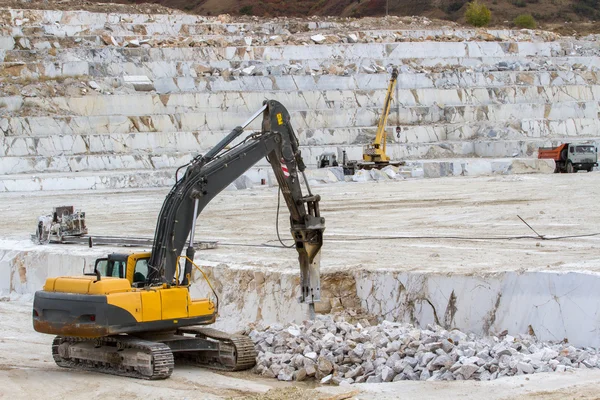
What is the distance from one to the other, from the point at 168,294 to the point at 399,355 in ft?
8.47

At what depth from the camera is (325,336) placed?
10.6m

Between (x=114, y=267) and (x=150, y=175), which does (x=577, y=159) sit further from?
(x=114, y=267)

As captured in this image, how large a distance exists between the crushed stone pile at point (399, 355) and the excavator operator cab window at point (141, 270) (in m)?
1.61

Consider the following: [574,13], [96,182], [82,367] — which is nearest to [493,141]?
[96,182]

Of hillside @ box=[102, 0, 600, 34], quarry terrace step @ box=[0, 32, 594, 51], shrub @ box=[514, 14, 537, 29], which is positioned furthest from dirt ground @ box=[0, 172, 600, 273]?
hillside @ box=[102, 0, 600, 34]

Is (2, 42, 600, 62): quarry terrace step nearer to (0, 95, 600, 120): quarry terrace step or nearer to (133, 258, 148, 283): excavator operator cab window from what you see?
(0, 95, 600, 120): quarry terrace step

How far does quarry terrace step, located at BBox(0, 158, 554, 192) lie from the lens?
33062 mm

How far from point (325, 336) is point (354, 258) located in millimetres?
4534

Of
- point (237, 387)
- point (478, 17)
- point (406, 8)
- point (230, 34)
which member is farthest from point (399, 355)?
point (406, 8)

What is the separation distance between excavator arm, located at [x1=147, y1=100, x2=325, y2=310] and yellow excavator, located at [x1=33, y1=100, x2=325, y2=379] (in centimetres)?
1

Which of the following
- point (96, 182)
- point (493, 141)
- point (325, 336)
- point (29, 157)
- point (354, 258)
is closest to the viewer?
point (325, 336)

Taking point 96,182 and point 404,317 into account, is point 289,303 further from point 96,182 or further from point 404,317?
point 96,182

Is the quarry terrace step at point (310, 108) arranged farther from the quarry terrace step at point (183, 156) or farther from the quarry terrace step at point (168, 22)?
the quarry terrace step at point (168, 22)

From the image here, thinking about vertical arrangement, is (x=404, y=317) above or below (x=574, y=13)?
below
